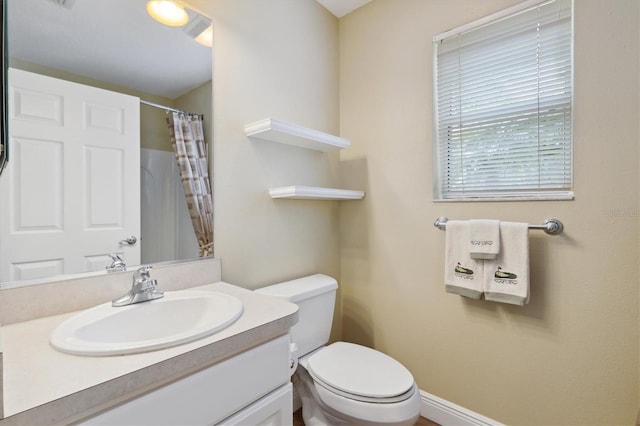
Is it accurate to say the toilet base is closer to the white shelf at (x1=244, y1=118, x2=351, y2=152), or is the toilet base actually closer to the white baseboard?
the white baseboard

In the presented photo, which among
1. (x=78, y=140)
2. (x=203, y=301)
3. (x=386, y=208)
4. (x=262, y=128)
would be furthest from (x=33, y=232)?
(x=386, y=208)

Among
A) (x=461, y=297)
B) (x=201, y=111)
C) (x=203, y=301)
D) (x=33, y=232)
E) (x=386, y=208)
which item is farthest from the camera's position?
(x=386, y=208)

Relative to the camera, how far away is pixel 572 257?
1.23 m

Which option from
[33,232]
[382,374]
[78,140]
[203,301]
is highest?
[78,140]

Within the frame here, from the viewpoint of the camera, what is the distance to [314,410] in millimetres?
1416

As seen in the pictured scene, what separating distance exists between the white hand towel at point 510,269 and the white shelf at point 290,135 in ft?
3.11

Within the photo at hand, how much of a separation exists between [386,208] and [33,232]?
5.05 ft

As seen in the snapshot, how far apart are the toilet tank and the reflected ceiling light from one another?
1.20 meters

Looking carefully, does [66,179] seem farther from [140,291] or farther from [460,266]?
[460,266]

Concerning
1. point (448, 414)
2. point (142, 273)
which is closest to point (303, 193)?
point (142, 273)

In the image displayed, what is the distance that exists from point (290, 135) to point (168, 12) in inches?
27.2

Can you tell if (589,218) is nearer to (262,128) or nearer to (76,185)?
(262,128)

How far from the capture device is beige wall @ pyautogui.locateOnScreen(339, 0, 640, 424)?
1146mm

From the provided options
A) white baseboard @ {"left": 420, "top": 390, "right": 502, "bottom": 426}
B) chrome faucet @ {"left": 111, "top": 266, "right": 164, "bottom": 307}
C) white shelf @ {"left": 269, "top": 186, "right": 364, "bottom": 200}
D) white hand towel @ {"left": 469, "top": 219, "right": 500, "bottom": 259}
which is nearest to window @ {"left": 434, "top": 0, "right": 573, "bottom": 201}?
white hand towel @ {"left": 469, "top": 219, "right": 500, "bottom": 259}
